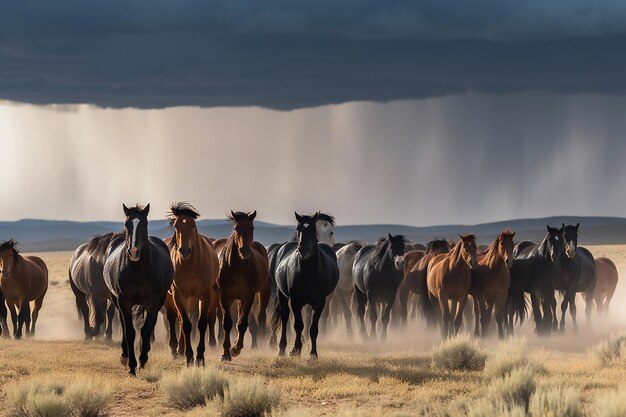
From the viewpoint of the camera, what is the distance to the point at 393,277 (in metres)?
23.8

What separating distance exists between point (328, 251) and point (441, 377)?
5.37 metres

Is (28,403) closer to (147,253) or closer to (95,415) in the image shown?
(95,415)

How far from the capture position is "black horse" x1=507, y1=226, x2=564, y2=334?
25.5 metres

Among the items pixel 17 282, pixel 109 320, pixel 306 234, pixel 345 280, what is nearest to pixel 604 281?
pixel 345 280

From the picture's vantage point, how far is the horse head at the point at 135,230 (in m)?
14.3

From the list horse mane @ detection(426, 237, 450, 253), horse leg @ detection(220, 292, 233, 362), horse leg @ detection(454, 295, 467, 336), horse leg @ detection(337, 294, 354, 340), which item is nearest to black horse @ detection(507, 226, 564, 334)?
horse mane @ detection(426, 237, 450, 253)

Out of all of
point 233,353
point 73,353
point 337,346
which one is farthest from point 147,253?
point 337,346

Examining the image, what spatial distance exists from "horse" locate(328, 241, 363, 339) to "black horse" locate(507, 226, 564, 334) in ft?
14.9

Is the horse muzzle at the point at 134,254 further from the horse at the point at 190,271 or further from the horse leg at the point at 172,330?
the horse leg at the point at 172,330

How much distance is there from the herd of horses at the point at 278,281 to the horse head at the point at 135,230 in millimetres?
18

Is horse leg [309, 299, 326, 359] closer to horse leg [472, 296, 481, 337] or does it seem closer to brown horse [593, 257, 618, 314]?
horse leg [472, 296, 481, 337]

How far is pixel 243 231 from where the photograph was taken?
16125 mm

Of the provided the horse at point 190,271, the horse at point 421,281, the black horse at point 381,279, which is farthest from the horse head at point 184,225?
the horse at point 421,281

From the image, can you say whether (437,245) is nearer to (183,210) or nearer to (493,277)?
(493,277)
